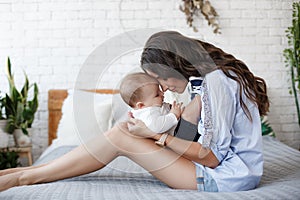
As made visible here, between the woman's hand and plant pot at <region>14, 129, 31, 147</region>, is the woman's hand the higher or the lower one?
the higher one

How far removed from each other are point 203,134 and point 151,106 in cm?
23

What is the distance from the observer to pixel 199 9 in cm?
384

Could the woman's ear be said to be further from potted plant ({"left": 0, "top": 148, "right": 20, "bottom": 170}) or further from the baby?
potted plant ({"left": 0, "top": 148, "right": 20, "bottom": 170})

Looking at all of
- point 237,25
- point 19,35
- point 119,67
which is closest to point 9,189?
point 119,67

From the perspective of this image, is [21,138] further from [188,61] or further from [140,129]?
[188,61]

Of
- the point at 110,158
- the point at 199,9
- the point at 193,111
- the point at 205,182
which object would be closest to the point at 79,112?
the point at 110,158

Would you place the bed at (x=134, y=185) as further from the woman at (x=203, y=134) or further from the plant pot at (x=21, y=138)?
the plant pot at (x=21, y=138)

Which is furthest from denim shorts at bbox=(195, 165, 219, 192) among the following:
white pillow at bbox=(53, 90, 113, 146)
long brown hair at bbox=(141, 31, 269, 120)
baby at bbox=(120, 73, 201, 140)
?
white pillow at bbox=(53, 90, 113, 146)

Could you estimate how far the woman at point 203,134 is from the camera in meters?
1.83

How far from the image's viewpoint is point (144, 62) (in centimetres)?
188

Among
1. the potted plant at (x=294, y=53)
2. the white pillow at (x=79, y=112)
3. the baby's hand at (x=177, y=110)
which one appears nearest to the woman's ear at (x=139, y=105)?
the baby's hand at (x=177, y=110)

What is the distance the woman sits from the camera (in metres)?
1.83

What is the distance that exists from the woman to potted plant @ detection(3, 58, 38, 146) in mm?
1599

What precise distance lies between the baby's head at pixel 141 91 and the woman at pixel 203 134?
3 cm
